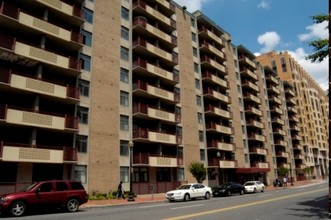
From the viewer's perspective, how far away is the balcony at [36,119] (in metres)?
23.6

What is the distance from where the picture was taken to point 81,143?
96.5 feet

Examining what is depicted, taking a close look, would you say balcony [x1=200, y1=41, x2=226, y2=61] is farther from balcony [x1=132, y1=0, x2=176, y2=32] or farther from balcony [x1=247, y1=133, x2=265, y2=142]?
balcony [x1=247, y1=133, x2=265, y2=142]

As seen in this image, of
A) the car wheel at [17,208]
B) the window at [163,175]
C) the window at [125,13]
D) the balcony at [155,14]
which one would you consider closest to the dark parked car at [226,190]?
the window at [163,175]

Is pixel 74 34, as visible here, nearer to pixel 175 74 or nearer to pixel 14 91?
pixel 14 91

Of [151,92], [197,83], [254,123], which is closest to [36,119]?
[151,92]

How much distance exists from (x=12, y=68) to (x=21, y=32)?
343 cm

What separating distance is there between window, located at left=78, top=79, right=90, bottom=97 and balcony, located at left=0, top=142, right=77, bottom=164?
5998 millimetres

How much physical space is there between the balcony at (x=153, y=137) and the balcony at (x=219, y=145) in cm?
849

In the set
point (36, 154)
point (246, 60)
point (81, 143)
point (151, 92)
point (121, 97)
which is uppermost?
point (246, 60)

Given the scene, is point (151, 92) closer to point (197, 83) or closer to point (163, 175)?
point (163, 175)

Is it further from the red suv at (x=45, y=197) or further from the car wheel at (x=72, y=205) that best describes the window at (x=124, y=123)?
the car wheel at (x=72, y=205)

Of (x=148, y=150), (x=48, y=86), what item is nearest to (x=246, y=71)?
(x=148, y=150)

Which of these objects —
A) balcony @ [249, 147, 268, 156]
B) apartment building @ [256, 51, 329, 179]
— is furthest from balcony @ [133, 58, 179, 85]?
apartment building @ [256, 51, 329, 179]

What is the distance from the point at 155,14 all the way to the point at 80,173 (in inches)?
911
